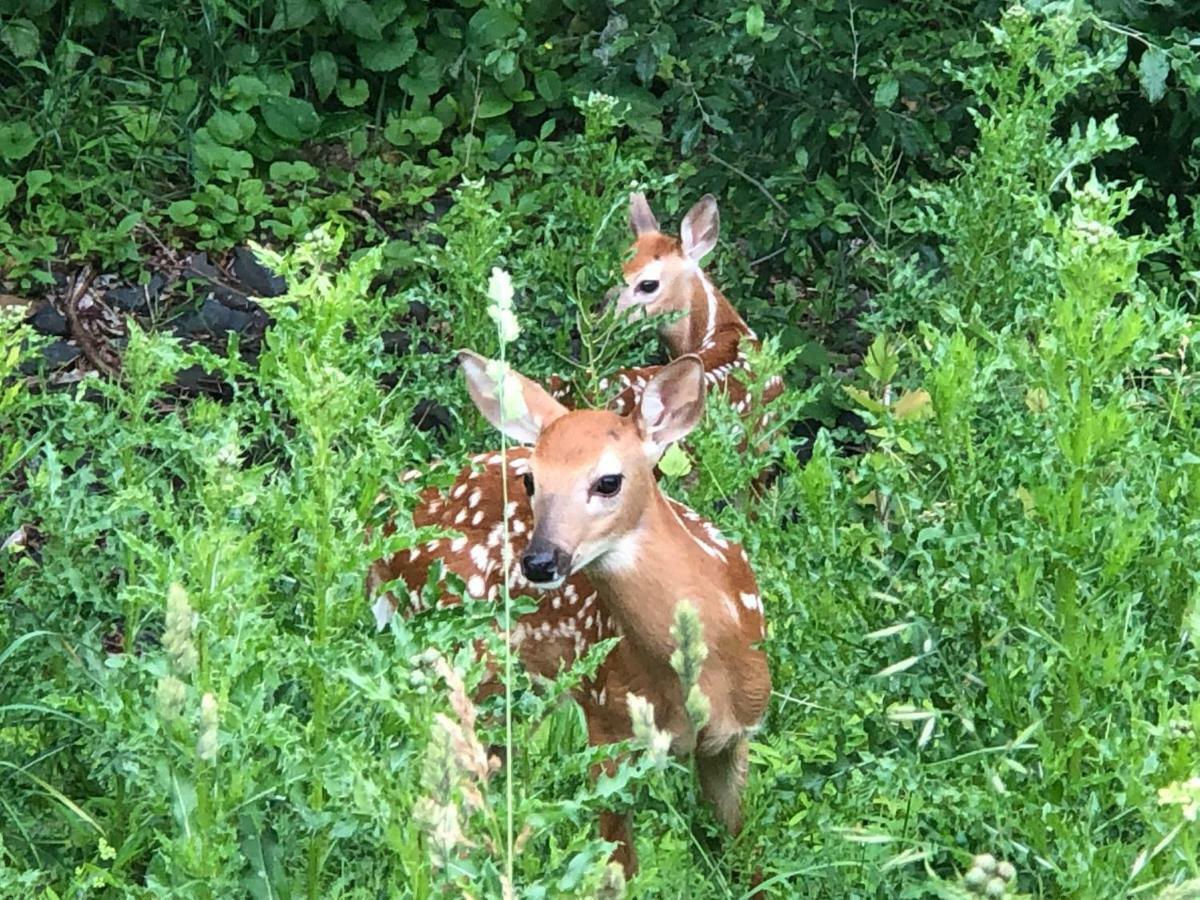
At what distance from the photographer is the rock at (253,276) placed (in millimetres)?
6555

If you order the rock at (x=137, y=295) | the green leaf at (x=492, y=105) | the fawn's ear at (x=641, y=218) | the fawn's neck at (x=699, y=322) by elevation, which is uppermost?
the fawn's ear at (x=641, y=218)

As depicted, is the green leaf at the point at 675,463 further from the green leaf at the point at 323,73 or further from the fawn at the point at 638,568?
the green leaf at the point at 323,73

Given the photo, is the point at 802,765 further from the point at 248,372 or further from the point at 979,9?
the point at 979,9

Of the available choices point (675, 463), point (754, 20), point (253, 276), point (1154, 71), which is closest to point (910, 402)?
Result: point (675, 463)

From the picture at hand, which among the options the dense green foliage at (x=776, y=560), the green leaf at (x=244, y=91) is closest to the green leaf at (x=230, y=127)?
the green leaf at (x=244, y=91)

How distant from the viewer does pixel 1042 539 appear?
224 centimetres

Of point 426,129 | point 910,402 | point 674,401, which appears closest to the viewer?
point 674,401

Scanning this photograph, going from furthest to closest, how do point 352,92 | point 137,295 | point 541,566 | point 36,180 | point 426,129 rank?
point 352,92
point 426,129
point 36,180
point 137,295
point 541,566

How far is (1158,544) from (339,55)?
5742 mm

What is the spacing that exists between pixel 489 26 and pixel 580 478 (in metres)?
4.46

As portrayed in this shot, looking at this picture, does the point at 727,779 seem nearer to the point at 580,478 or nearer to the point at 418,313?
the point at 580,478

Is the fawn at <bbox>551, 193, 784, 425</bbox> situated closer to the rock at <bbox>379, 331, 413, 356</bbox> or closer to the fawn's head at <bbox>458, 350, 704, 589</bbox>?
the rock at <bbox>379, 331, 413, 356</bbox>

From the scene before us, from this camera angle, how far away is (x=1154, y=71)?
160 inches

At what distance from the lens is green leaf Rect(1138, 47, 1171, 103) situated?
4062 mm
